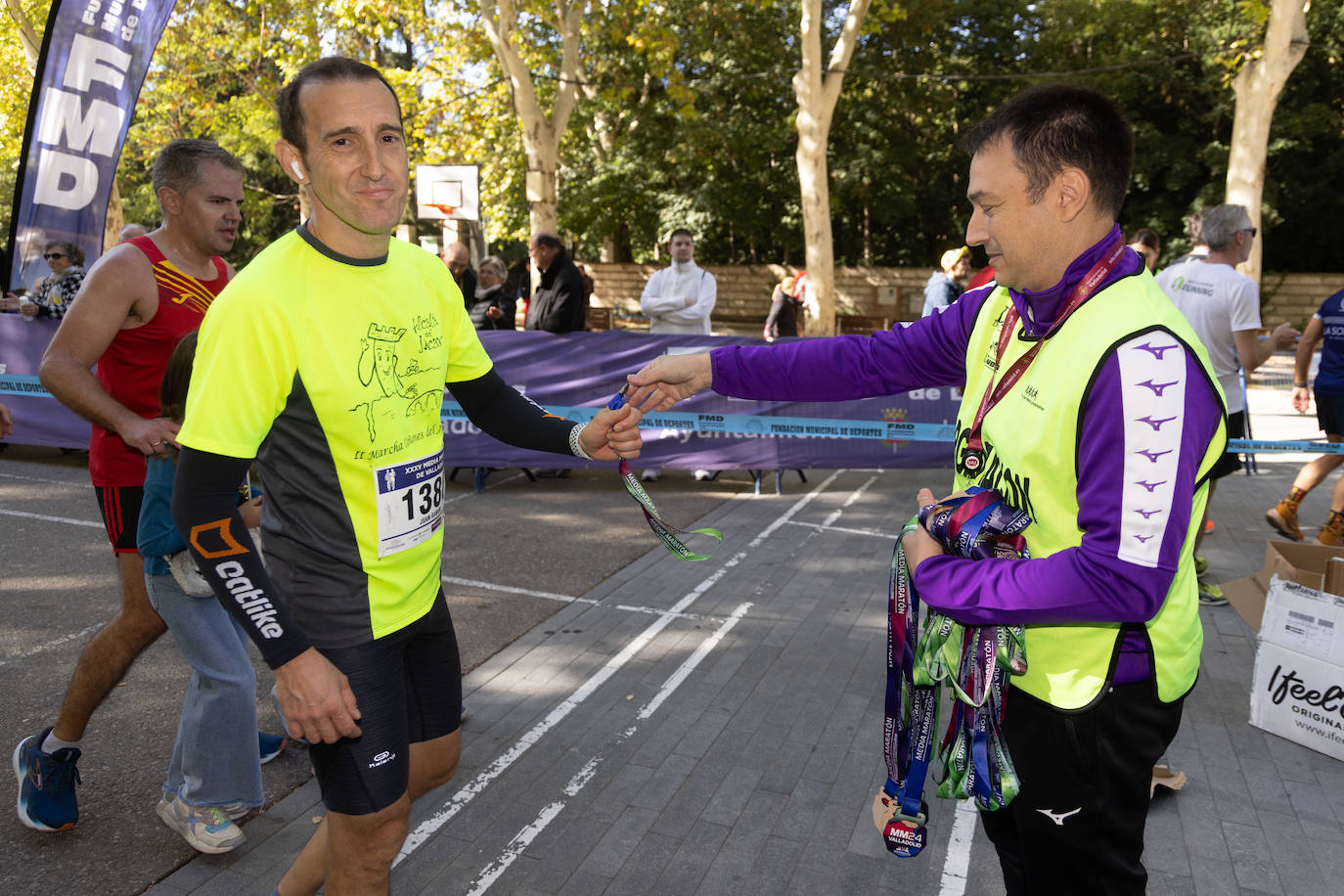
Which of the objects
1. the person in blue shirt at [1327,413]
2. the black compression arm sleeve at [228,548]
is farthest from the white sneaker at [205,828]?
the person in blue shirt at [1327,413]

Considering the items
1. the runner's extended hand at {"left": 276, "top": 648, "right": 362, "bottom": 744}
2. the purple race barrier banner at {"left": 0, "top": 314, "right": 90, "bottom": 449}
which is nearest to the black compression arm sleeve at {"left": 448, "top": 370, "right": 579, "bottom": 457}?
the runner's extended hand at {"left": 276, "top": 648, "right": 362, "bottom": 744}

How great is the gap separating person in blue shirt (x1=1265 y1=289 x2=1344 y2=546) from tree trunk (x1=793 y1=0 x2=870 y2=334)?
12.3m

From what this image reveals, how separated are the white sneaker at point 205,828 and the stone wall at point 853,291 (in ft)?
85.2

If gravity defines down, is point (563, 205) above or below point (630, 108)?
below

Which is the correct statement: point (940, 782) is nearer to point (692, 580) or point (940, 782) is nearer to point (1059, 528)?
point (1059, 528)

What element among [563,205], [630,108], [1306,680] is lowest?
[1306,680]

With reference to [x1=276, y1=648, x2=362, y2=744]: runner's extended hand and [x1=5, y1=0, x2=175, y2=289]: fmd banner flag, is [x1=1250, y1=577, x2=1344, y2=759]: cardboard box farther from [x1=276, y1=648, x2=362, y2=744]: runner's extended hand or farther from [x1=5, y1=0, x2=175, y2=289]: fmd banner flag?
[x1=5, y1=0, x2=175, y2=289]: fmd banner flag

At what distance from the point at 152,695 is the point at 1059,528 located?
4.32 meters

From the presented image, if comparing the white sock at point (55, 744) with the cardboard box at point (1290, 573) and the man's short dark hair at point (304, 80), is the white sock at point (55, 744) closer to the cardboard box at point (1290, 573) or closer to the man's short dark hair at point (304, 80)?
the man's short dark hair at point (304, 80)

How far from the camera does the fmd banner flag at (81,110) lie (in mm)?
8047

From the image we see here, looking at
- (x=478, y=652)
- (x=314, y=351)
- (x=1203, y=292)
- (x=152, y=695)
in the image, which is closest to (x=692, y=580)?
(x=478, y=652)

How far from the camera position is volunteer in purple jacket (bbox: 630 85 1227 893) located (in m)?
1.70

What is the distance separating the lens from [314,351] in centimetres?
216

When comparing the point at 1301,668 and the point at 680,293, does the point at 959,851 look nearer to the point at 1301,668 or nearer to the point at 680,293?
the point at 1301,668
